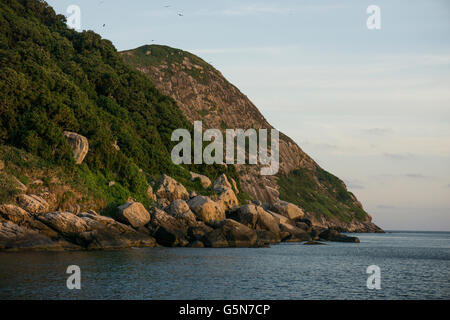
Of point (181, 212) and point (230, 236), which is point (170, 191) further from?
point (230, 236)

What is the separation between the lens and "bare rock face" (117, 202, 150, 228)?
55.8 metres

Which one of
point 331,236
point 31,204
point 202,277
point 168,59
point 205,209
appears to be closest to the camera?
point 202,277

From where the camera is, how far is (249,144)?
172750mm

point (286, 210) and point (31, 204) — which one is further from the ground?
point (31, 204)

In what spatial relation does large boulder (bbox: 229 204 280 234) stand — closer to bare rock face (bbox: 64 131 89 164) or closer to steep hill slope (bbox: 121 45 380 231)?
bare rock face (bbox: 64 131 89 164)

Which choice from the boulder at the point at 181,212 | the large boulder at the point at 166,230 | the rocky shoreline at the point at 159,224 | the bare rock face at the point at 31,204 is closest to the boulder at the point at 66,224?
the rocky shoreline at the point at 159,224

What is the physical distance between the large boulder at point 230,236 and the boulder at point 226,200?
8.85 metres

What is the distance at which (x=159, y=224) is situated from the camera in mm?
58281

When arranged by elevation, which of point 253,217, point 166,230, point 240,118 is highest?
point 240,118

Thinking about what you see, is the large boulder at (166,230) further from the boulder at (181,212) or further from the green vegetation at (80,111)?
the green vegetation at (80,111)

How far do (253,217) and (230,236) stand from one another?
9.20 meters

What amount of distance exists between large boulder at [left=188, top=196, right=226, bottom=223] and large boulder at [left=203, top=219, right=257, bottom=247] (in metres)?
1.59

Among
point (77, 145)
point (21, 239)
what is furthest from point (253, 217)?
point (21, 239)
